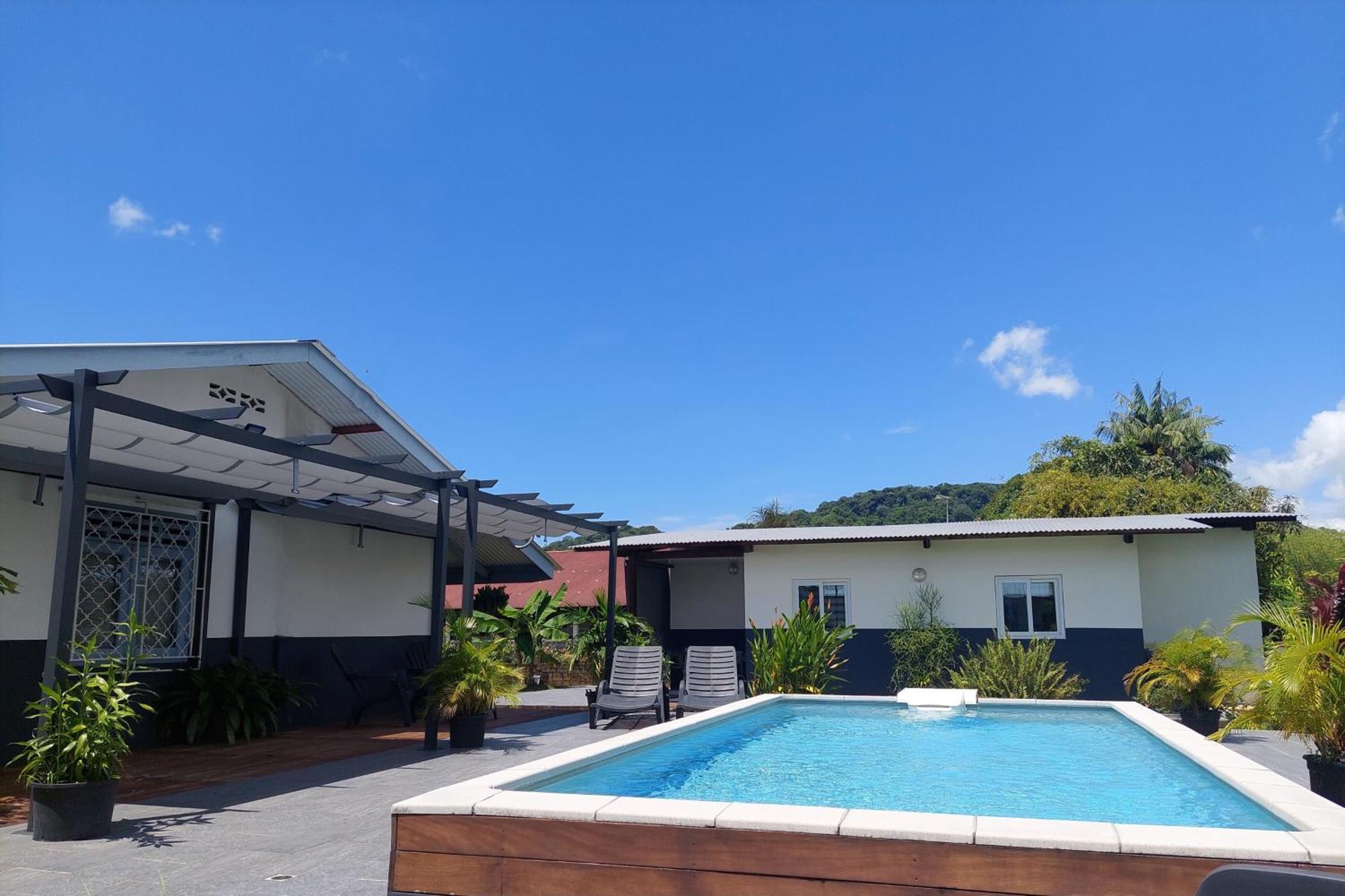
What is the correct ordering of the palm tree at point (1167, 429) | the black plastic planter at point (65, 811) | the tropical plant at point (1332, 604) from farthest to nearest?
the palm tree at point (1167, 429), the tropical plant at point (1332, 604), the black plastic planter at point (65, 811)

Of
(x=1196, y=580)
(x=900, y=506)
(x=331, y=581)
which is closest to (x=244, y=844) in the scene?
(x=331, y=581)

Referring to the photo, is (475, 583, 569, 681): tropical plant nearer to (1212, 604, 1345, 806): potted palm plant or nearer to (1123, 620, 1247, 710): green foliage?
(1123, 620, 1247, 710): green foliage

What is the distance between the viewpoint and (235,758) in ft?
33.2

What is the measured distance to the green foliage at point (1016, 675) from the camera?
1421 cm

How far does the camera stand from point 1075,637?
1625 centimetres

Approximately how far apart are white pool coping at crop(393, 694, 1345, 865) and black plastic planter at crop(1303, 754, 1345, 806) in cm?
102

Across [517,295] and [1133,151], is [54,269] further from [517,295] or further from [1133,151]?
[1133,151]

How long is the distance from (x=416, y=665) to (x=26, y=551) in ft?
21.7

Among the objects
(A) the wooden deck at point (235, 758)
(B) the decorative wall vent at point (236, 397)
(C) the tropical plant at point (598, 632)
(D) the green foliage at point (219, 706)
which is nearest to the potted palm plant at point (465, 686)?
(A) the wooden deck at point (235, 758)

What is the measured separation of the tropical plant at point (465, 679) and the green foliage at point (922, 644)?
8480mm

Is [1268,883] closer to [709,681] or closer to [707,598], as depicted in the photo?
[709,681]

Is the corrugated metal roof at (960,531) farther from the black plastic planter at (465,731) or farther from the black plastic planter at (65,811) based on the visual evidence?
the black plastic planter at (65,811)

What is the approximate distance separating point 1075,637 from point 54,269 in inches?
687

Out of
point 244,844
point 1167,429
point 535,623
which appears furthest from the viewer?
point 1167,429
